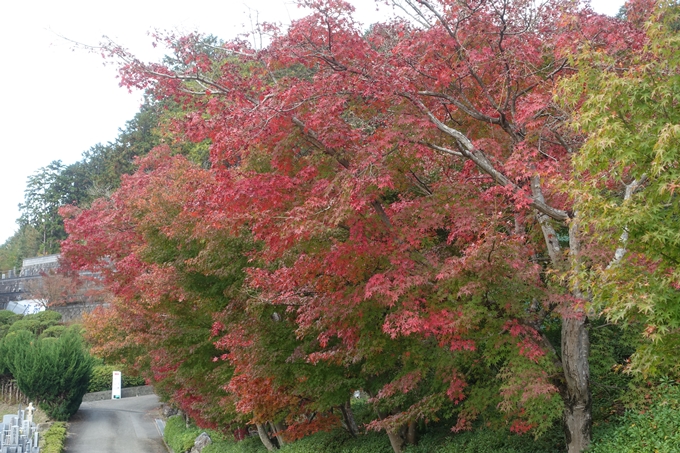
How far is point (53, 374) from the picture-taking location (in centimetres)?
3209

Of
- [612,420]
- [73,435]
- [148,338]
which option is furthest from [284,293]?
[73,435]

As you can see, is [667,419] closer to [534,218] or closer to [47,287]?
[534,218]

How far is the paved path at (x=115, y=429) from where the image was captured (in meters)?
27.0

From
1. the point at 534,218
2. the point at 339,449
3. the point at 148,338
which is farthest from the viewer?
the point at 148,338

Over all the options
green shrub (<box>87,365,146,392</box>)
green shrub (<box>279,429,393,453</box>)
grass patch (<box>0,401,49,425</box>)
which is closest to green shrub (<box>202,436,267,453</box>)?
green shrub (<box>279,429,393,453</box>)

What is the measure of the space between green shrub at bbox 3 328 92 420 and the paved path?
3.83 ft

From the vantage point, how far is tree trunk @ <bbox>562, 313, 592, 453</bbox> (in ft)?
29.7

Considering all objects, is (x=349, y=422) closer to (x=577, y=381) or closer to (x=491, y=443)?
(x=491, y=443)

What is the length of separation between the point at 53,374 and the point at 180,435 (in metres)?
9.89

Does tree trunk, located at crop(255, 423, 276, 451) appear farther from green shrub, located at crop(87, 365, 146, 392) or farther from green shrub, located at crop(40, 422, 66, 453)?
green shrub, located at crop(87, 365, 146, 392)

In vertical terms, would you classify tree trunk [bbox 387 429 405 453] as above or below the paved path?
above

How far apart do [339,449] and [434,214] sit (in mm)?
8005

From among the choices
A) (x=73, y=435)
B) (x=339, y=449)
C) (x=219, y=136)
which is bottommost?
(x=73, y=435)

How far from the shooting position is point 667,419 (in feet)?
28.2
